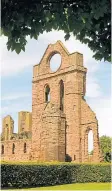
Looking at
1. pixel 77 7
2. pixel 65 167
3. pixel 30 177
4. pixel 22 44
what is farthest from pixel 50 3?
pixel 65 167

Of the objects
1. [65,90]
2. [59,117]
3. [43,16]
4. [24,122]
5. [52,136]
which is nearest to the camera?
[43,16]

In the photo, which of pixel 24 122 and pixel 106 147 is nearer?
pixel 106 147

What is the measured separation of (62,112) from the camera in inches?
1555

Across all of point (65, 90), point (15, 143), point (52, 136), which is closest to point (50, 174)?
point (52, 136)

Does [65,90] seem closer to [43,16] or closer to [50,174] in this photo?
[50,174]

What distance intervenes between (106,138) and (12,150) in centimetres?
1470

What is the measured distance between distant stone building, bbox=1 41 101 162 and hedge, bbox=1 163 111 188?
699 cm

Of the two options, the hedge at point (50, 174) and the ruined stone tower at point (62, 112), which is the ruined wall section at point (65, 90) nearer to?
the ruined stone tower at point (62, 112)

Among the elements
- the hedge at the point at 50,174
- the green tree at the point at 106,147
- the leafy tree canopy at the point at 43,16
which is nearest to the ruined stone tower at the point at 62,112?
the hedge at the point at 50,174

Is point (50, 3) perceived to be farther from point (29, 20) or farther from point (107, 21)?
point (107, 21)

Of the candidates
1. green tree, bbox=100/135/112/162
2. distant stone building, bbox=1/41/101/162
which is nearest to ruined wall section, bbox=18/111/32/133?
distant stone building, bbox=1/41/101/162

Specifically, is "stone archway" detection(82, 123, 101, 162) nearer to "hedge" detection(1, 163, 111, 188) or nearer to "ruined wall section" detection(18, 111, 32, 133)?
"hedge" detection(1, 163, 111, 188)

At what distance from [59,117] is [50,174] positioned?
11502mm

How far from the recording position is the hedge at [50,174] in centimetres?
2341
